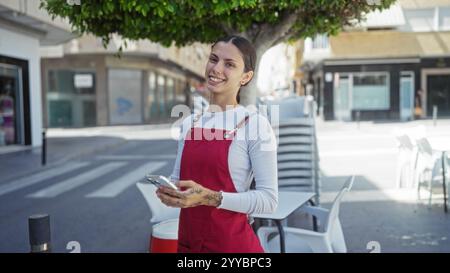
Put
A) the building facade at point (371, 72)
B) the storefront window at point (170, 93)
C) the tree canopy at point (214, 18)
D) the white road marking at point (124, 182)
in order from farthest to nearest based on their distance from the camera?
1. the storefront window at point (170, 93)
2. the building facade at point (371, 72)
3. the white road marking at point (124, 182)
4. the tree canopy at point (214, 18)

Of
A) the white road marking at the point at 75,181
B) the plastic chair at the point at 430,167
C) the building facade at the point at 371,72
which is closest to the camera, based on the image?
the plastic chair at the point at 430,167

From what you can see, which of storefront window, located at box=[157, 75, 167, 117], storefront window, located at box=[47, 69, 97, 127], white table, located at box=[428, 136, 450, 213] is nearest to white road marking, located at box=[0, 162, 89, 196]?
white table, located at box=[428, 136, 450, 213]

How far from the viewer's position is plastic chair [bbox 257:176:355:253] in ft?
12.6

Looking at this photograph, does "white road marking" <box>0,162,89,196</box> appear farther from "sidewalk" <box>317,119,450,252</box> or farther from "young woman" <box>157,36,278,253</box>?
"young woman" <box>157,36,278,253</box>

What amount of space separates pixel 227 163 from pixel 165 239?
198 cm

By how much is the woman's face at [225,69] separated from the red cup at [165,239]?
1918 millimetres

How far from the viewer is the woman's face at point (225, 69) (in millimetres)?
2027

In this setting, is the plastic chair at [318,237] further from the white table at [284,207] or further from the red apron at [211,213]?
the red apron at [211,213]

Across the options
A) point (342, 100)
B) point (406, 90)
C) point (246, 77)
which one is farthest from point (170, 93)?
point (246, 77)

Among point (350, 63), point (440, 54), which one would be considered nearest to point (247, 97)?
point (440, 54)

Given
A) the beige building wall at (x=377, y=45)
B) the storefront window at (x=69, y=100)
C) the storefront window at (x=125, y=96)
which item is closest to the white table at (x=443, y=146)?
the beige building wall at (x=377, y=45)

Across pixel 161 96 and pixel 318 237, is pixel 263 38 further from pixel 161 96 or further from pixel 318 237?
pixel 161 96

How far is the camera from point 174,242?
370 centimetres

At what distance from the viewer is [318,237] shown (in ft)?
12.7
